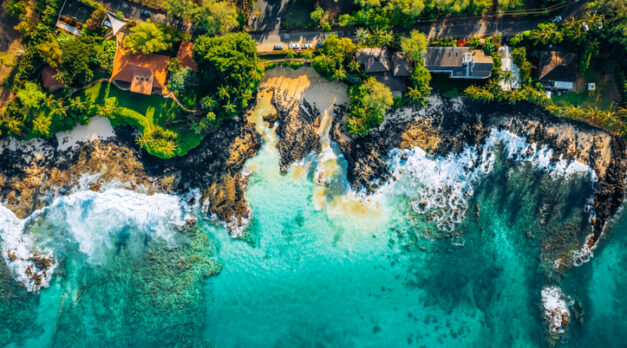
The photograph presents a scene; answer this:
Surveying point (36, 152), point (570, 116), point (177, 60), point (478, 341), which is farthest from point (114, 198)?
point (570, 116)

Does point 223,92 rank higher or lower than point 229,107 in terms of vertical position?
higher

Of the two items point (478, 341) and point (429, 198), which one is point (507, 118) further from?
point (478, 341)

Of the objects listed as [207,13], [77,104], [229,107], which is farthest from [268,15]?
[77,104]

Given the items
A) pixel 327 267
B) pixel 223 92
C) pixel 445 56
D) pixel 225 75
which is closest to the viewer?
pixel 225 75

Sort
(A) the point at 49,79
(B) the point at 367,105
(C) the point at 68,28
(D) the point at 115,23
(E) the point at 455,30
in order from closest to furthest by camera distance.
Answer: (B) the point at 367,105 → (A) the point at 49,79 → (D) the point at 115,23 → (E) the point at 455,30 → (C) the point at 68,28

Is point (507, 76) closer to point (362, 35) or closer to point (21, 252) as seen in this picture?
point (362, 35)

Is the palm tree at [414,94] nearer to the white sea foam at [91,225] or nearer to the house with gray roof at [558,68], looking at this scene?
the house with gray roof at [558,68]

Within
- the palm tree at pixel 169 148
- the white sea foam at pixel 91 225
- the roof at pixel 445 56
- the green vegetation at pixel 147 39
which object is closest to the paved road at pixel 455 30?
the roof at pixel 445 56
